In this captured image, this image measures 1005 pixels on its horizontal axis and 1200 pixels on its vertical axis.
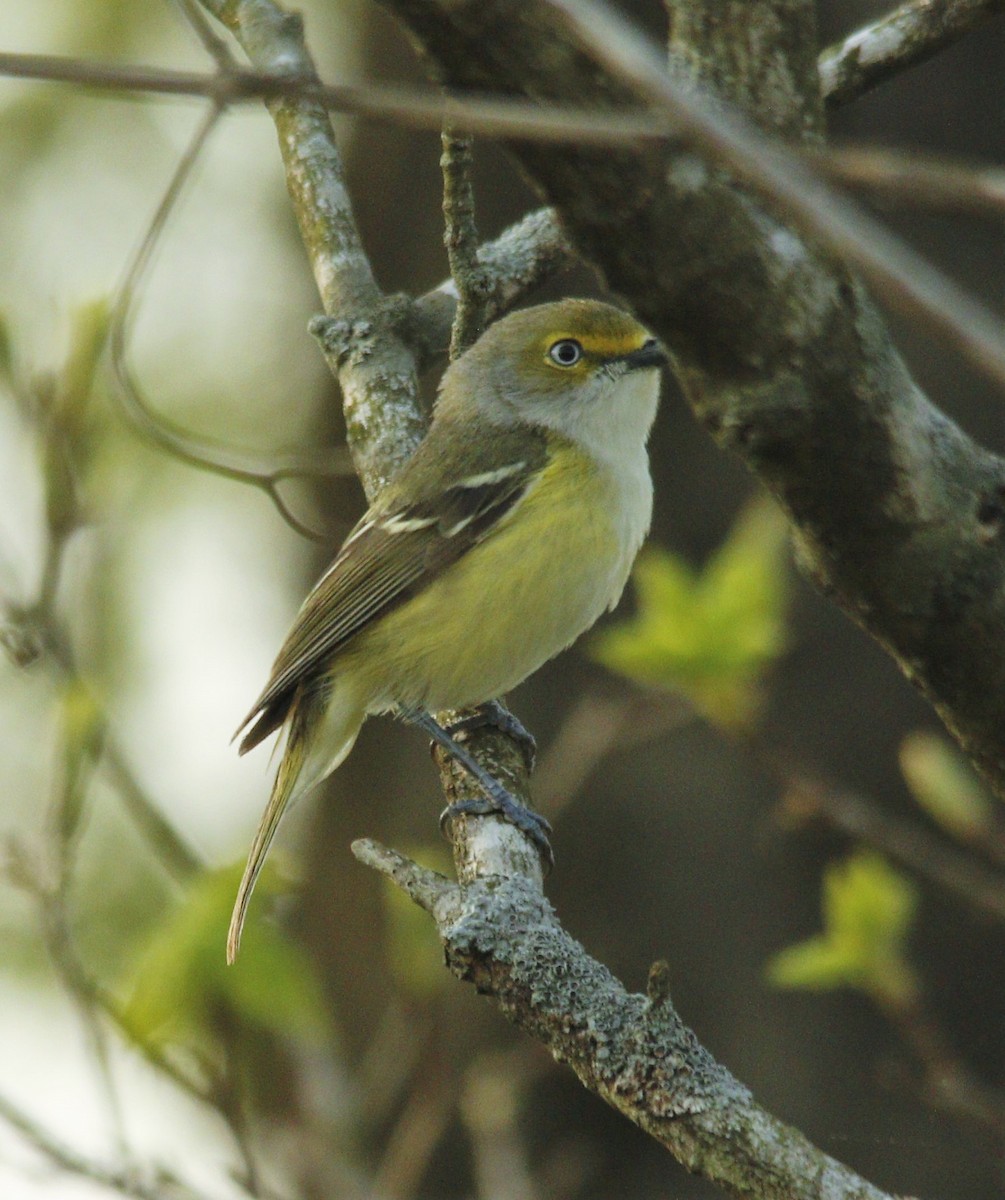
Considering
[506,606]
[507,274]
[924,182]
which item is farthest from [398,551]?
[924,182]

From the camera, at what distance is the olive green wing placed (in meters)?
3.70

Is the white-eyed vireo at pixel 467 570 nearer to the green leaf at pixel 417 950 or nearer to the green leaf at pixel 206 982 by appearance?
the green leaf at pixel 417 950

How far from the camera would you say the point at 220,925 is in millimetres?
2555

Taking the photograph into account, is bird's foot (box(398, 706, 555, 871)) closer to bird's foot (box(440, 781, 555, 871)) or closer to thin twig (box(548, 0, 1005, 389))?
bird's foot (box(440, 781, 555, 871))

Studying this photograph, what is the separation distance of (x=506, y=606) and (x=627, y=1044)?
1.73m

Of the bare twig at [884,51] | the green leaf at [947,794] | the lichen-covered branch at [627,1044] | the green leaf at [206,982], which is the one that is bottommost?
the green leaf at [206,982]

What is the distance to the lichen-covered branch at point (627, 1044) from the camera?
1829 mm

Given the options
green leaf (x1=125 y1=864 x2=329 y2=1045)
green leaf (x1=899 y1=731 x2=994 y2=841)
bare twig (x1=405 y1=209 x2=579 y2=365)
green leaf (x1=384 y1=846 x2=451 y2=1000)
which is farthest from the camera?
bare twig (x1=405 y1=209 x2=579 y2=365)

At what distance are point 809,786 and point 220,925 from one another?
1.13 m

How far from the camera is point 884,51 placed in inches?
126

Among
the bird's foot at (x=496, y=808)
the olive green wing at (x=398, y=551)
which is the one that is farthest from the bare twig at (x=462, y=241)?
the bird's foot at (x=496, y=808)

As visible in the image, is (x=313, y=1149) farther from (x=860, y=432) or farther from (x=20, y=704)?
(x=20, y=704)

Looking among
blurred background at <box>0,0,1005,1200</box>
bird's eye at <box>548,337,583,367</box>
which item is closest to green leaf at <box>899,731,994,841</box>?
blurred background at <box>0,0,1005,1200</box>

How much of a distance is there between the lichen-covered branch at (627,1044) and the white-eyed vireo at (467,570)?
1.20 meters
